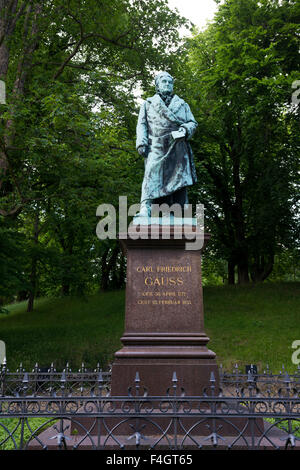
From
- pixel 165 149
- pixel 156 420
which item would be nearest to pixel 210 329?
pixel 165 149

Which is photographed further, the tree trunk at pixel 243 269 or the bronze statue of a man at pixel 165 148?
the tree trunk at pixel 243 269

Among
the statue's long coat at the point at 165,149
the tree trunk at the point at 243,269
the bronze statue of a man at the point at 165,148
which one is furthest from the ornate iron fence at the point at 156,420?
the tree trunk at the point at 243,269

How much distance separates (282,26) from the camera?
1750 centimetres

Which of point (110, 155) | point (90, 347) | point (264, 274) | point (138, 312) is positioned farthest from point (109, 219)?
point (264, 274)

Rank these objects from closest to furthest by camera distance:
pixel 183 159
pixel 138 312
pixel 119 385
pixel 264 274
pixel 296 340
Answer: pixel 119 385, pixel 138 312, pixel 183 159, pixel 296 340, pixel 264 274

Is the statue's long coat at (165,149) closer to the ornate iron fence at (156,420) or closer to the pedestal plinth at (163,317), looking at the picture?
the pedestal plinth at (163,317)

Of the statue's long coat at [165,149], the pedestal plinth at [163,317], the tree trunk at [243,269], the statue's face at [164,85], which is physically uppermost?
the statue's face at [164,85]

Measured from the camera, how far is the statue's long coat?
734 centimetres

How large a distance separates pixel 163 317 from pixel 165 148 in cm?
304

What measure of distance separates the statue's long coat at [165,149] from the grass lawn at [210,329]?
7.47 meters

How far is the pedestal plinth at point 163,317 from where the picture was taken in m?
5.79

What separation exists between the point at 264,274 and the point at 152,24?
14.2m

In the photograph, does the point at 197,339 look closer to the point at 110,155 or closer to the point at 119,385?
the point at 119,385
